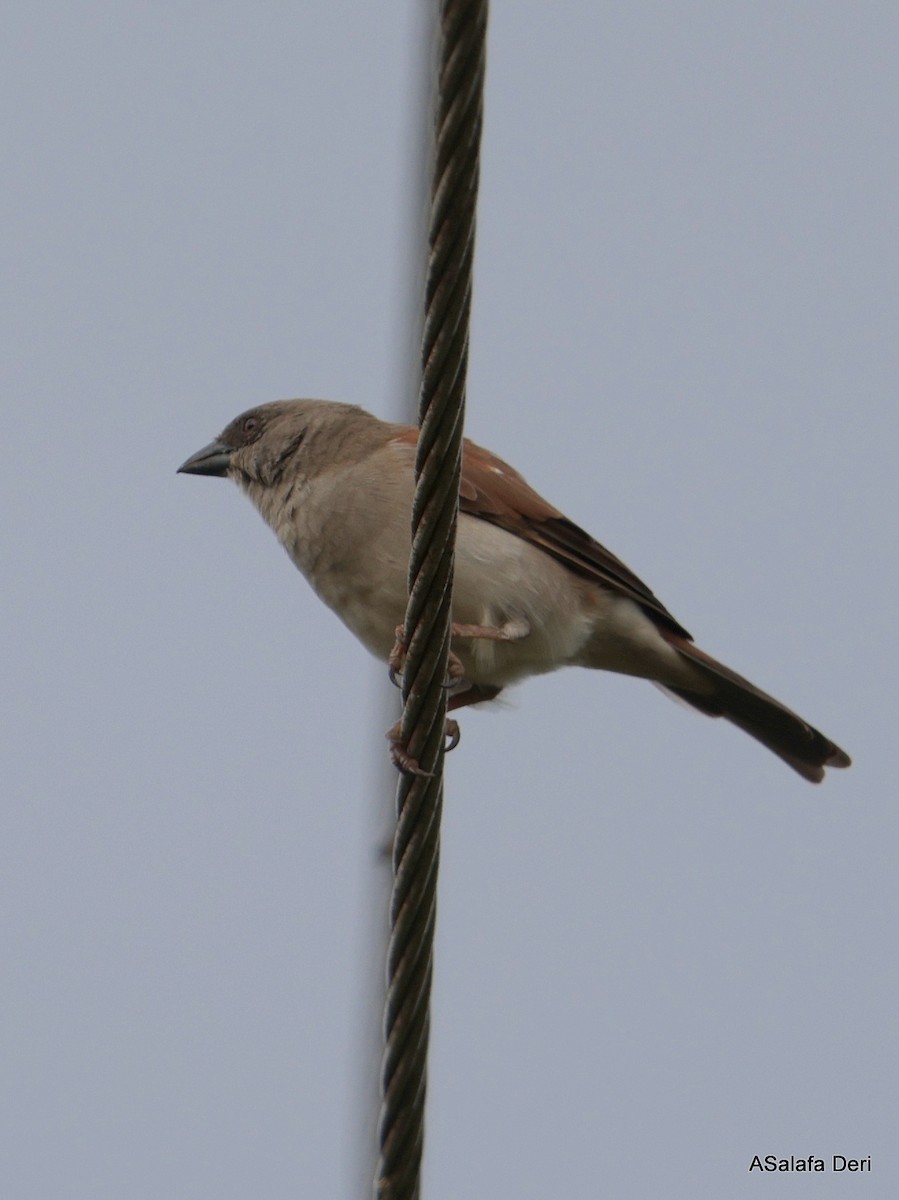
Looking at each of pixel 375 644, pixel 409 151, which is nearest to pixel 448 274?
pixel 409 151

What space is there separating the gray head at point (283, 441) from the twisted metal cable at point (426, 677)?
2.83 meters

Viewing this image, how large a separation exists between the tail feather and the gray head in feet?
5.11

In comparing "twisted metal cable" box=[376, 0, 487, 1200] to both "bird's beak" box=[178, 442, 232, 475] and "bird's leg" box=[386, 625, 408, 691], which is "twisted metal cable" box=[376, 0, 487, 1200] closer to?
"bird's leg" box=[386, 625, 408, 691]

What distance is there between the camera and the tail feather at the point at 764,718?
584 cm

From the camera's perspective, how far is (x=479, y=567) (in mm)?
5113

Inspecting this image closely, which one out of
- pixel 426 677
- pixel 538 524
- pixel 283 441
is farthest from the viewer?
pixel 283 441

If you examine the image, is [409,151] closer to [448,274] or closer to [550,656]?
[448,274]

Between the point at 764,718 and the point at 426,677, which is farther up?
the point at 764,718

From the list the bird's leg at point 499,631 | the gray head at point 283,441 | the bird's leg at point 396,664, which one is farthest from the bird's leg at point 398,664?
the gray head at point 283,441

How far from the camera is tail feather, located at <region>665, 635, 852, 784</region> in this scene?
5840mm

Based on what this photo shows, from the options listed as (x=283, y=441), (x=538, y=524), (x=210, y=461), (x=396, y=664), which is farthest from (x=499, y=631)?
(x=210, y=461)

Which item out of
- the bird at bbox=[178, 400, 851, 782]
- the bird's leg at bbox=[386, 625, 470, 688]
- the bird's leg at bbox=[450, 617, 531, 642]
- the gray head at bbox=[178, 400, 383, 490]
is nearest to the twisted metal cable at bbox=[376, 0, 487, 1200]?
the bird's leg at bbox=[386, 625, 470, 688]

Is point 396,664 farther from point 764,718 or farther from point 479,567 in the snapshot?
point 764,718

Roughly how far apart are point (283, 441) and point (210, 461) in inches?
19.9
